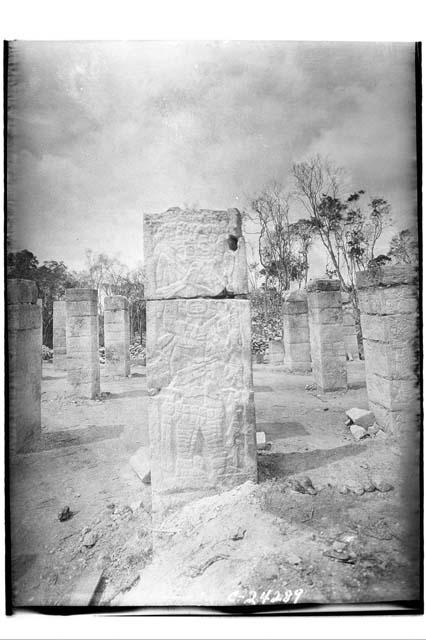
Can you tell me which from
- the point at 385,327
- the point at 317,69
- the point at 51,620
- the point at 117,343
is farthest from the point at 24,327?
the point at 117,343

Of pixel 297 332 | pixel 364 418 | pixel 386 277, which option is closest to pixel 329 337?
pixel 297 332

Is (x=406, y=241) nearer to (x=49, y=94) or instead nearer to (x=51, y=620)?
(x=49, y=94)

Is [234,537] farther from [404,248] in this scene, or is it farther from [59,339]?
[59,339]

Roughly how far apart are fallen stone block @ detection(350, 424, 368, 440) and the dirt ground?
0.69 meters

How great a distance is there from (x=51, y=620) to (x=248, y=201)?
13.8 ft

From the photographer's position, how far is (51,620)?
2.87 metres

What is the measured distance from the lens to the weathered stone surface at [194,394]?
3.05 meters

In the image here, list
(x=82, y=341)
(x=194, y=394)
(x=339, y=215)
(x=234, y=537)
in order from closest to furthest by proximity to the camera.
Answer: (x=234, y=537)
(x=194, y=394)
(x=339, y=215)
(x=82, y=341)

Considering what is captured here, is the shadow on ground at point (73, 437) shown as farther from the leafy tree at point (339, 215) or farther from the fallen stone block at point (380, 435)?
the leafy tree at point (339, 215)

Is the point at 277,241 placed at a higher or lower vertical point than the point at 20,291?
higher

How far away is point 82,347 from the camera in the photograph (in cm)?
764

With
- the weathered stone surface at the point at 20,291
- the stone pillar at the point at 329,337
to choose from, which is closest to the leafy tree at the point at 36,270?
the weathered stone surface at the point at 20,291

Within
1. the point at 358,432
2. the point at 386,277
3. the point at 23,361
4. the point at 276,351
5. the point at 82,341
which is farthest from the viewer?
the point at 276,351

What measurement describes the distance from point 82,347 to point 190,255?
528 centimetres
